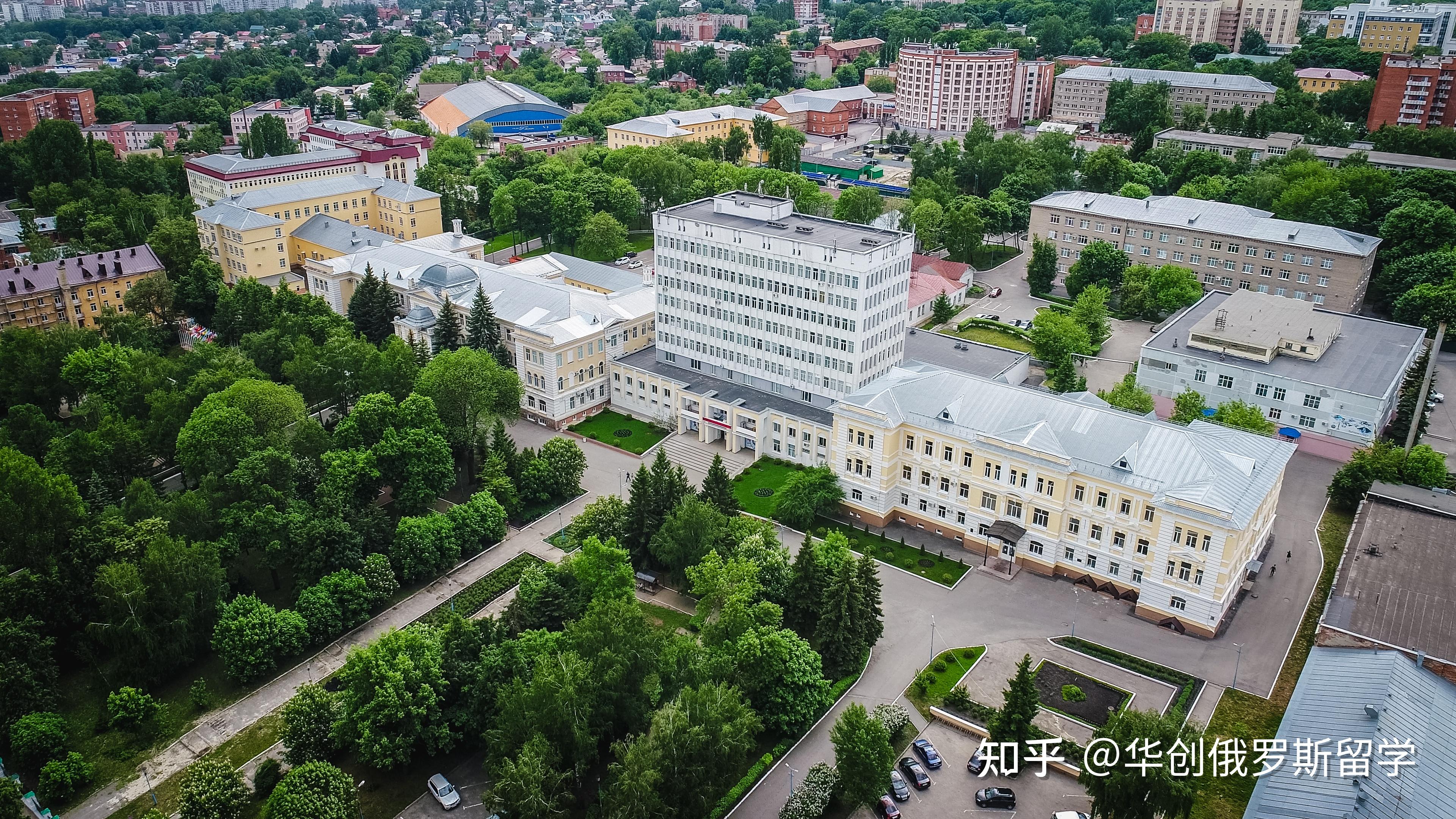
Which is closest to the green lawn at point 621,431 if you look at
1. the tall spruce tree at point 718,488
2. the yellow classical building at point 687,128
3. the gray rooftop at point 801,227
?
the tall spruce tree at point 718,488

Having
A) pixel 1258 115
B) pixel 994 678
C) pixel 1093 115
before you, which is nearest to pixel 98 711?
pixel 994 678

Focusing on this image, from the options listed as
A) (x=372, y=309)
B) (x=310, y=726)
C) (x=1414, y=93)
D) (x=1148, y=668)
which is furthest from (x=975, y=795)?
(x=1414, y=93)

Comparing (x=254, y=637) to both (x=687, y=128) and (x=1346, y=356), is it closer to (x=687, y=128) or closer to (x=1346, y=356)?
(x=1346, y=356)

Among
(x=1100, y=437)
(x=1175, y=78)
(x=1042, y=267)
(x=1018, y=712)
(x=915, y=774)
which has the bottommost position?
(x=915, y=774)

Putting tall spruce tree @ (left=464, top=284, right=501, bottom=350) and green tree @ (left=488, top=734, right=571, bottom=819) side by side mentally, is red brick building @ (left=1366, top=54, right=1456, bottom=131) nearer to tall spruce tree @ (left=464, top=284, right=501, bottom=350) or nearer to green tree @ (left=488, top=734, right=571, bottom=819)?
tall spruce tree @ (left=464, top=284, right=501, bottom=350)

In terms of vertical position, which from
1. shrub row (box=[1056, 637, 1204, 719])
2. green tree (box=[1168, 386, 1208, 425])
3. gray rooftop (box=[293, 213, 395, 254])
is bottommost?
shrub row (box=[1056, 637, 1204, 719])

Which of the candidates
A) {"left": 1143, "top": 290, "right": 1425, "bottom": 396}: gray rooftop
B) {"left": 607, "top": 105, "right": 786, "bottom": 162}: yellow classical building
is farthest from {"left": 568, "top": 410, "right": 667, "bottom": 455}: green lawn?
{"left": 607, "top": 105, "right": 786, "bottom": 162}: yellow classical building
